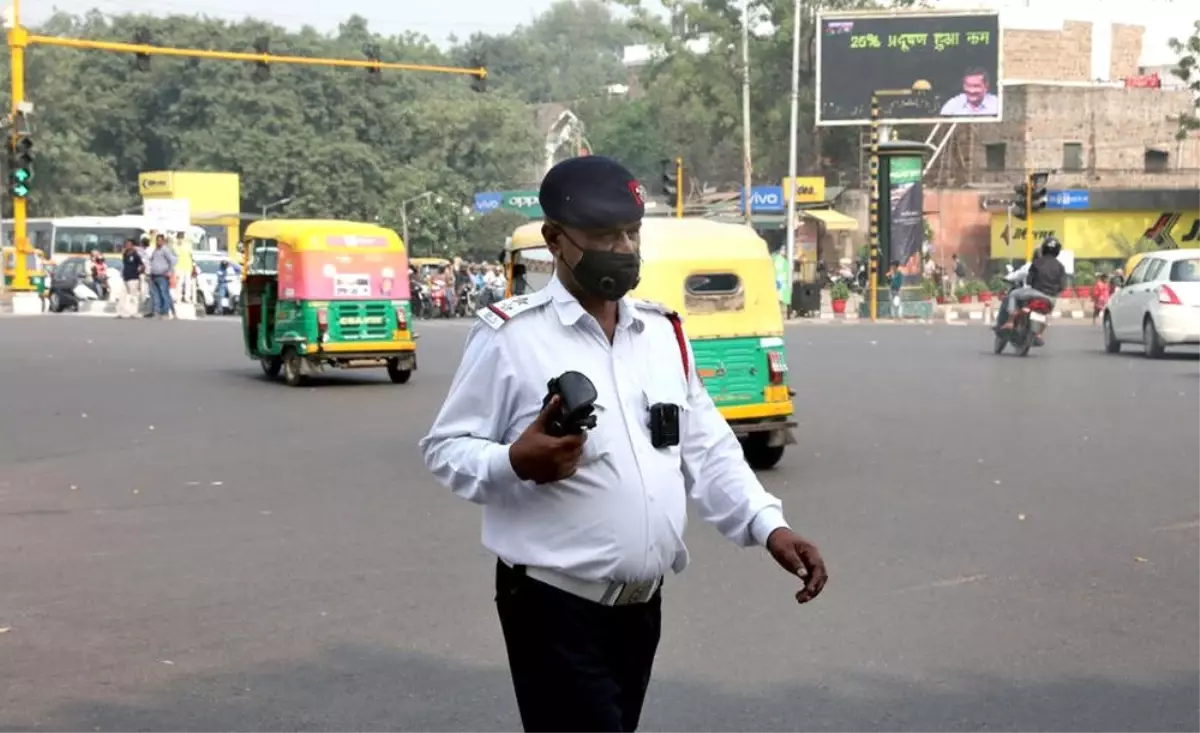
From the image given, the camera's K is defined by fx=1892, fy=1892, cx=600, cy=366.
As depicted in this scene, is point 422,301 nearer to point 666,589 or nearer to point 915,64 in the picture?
point 915,64

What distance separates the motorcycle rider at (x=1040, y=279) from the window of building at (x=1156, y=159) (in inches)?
1717

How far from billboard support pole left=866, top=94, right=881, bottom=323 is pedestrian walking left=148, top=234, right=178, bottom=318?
53.1 ft

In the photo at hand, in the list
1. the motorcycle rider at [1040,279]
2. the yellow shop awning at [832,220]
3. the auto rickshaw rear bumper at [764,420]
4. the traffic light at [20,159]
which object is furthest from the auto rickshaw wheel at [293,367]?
the yellow shop awning at [832,220]

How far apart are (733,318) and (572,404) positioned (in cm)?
989

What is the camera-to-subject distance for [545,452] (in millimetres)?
3354

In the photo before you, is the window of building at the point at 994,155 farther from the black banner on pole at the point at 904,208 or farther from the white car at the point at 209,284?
the white car at the point at 209,284

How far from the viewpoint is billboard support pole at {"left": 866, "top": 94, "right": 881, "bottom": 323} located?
45.4 metres

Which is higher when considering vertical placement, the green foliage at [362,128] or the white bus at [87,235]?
the green foliage at [362,128]

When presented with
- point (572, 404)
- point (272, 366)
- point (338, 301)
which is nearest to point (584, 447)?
point (572, 404)

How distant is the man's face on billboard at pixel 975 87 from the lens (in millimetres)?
59562

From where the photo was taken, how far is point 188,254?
48.1m

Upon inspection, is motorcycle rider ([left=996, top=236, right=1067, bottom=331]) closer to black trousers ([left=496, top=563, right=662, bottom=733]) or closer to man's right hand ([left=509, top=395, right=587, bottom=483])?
black trousers ([left=496, top=563, right=662, bottom=733])

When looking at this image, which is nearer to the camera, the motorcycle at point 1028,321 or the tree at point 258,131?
the motorcycle at point 1028,321

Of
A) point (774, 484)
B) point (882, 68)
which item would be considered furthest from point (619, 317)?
point (882, 68)
